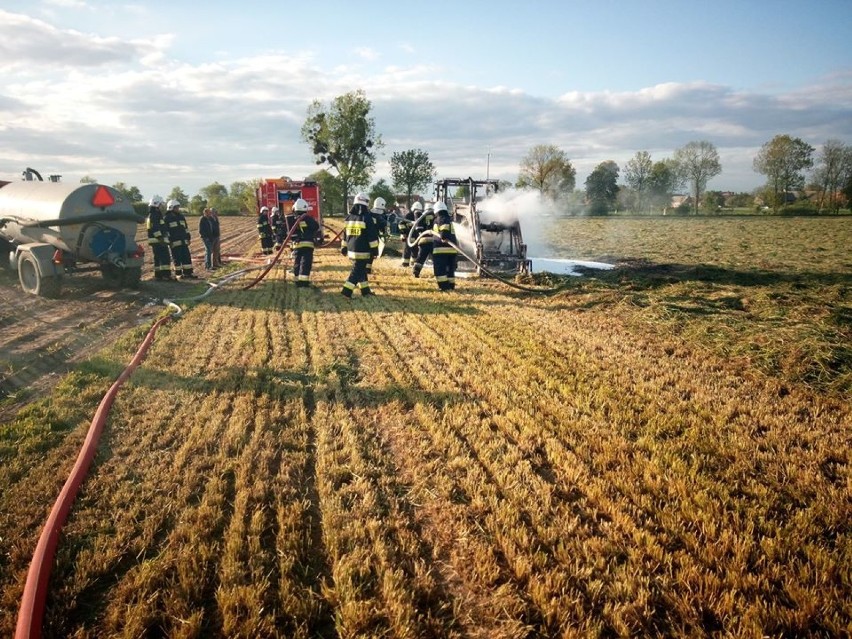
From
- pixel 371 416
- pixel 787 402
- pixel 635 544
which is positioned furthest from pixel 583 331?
pixel 635 544

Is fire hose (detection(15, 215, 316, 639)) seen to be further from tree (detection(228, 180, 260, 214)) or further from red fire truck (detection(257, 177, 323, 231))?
tree (detection(228, 180, 260, 214))

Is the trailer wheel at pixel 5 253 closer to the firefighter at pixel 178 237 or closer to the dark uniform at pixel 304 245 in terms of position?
the firefighter at pixel 178 237

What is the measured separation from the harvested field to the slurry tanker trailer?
371 cm

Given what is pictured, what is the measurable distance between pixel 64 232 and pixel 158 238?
8.19 ft

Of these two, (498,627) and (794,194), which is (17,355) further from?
(794,194)

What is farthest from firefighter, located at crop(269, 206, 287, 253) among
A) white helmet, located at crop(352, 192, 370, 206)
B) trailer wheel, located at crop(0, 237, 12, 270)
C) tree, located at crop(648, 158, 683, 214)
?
tree, located at crop(648, 158, 683, 214)

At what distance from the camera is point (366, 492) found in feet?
11.9

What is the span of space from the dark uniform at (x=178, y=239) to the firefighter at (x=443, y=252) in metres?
6.66

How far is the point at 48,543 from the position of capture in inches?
114

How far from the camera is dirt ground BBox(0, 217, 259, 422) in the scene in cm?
596

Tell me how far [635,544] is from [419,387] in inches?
118

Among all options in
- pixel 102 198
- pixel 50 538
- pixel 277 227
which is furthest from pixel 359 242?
pixel 277 227

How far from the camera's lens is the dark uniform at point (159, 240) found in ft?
42.7

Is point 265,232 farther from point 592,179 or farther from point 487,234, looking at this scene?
point 592,179
